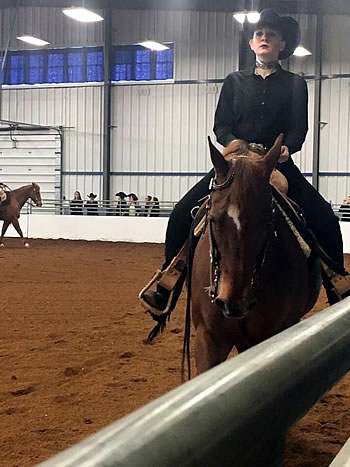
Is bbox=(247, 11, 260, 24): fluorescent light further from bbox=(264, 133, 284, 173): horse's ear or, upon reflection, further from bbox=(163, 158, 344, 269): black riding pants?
bbox=(264, 133, 284, 173): horse's ear

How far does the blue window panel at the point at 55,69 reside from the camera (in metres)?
28.0

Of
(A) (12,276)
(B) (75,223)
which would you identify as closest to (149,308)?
(A) (12,276)

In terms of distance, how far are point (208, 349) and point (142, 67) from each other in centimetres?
2463

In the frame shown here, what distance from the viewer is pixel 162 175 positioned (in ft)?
88.5

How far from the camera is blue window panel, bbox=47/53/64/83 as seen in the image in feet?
91.7

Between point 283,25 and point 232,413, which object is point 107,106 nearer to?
point 283,25

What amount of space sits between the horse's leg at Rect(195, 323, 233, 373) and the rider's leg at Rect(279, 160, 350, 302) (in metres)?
0.87

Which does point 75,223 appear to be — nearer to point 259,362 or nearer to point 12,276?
point 12,276

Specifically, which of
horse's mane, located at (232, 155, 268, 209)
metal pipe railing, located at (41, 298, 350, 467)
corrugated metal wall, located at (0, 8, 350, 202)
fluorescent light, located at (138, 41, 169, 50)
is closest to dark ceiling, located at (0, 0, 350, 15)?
fluorescent light, located at (138, 41, 169, 50)

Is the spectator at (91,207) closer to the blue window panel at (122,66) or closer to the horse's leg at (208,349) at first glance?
the blue window panel at (122,66)

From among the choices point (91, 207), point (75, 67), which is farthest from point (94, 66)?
point (91, 207)

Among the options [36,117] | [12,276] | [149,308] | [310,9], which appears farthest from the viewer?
[36,117]

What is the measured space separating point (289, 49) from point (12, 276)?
28.4 feet

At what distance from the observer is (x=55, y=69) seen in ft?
92.3
